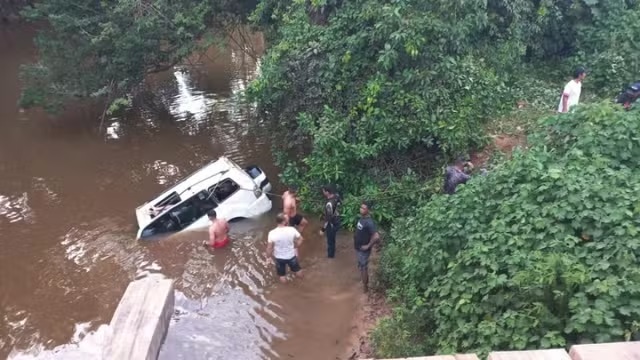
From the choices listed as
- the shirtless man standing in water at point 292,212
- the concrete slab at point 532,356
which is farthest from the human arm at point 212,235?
the concrete slab at point 532,356

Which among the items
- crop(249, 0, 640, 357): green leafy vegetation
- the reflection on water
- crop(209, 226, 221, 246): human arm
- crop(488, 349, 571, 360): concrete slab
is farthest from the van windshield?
crop(488, 349, 571, 360): concrete slab

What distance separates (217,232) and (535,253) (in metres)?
5.87

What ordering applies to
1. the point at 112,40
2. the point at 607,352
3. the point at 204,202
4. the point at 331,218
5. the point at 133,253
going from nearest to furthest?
the point at 607,352 < the point at 331,218 < the point at 133,253 < the point at 204,202 < the point at 112,40

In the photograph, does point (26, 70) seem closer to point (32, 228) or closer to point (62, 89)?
point (62, 89)

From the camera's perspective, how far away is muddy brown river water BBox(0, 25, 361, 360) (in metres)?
8.64

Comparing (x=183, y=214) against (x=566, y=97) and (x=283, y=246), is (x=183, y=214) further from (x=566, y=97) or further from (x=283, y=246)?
(x=566, y=97)

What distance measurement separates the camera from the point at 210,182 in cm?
1126

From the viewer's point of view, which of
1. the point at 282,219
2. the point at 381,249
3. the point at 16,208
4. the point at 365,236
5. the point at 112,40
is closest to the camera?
the point at 365,236

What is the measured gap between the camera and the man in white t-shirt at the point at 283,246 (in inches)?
366

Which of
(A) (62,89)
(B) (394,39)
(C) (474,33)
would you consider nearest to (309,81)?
(B) (394,39)

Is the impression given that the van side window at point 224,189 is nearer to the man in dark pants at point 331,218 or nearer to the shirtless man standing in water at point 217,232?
the shirtless man standing in water at point 217,232

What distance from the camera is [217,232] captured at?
10.7m

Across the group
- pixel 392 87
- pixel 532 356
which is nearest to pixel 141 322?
pixel 532 356

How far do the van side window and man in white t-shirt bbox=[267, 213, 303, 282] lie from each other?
194cm
